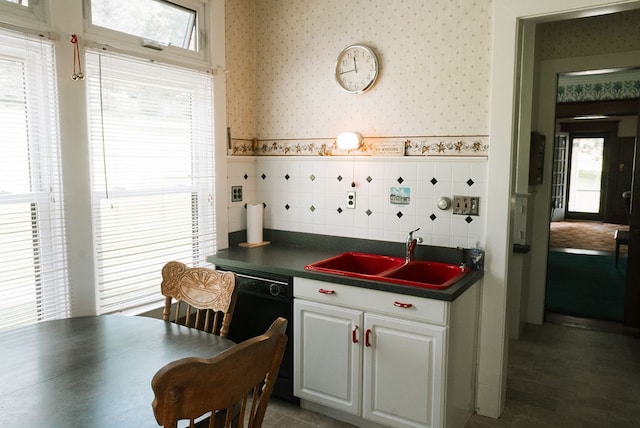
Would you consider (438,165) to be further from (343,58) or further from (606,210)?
(606,210)

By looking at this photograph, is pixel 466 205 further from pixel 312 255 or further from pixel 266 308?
pixel 266 308

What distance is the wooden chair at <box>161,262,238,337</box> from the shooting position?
2.21 metres

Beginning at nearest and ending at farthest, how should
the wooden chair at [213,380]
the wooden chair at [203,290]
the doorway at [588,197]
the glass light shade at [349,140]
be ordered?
the wooden chair at [213,380] < the wooden chair at [203,290] < the glass light shade at [349,140] < the doorway at [588,197]

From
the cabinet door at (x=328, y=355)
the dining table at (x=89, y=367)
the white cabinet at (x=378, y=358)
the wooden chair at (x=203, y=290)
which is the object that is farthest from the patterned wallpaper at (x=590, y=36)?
the dining table at (x=89, y=367)

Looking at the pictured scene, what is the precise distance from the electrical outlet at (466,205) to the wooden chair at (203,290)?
1.41 m

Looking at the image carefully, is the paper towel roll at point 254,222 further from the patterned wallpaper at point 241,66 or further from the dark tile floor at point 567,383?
the dark tile floor at point 567,383

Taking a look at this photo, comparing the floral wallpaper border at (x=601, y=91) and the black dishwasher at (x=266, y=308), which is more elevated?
the floral wallpaper border at (x=601, y=91)

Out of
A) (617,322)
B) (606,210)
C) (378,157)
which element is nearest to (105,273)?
(378,157)

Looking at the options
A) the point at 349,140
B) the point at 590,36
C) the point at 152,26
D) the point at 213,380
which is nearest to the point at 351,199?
the point at 349,140

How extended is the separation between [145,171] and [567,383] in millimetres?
3088

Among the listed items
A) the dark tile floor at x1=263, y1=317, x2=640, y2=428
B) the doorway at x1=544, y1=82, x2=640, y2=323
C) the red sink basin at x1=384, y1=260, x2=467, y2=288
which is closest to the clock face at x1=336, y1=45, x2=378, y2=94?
the red sink basin at x1=384, y1=260, x2=467, y2=288

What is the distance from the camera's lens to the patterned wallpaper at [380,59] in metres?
2.80

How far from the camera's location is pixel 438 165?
9.57ft

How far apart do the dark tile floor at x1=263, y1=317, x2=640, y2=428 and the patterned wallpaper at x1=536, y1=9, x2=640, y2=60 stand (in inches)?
96.5
